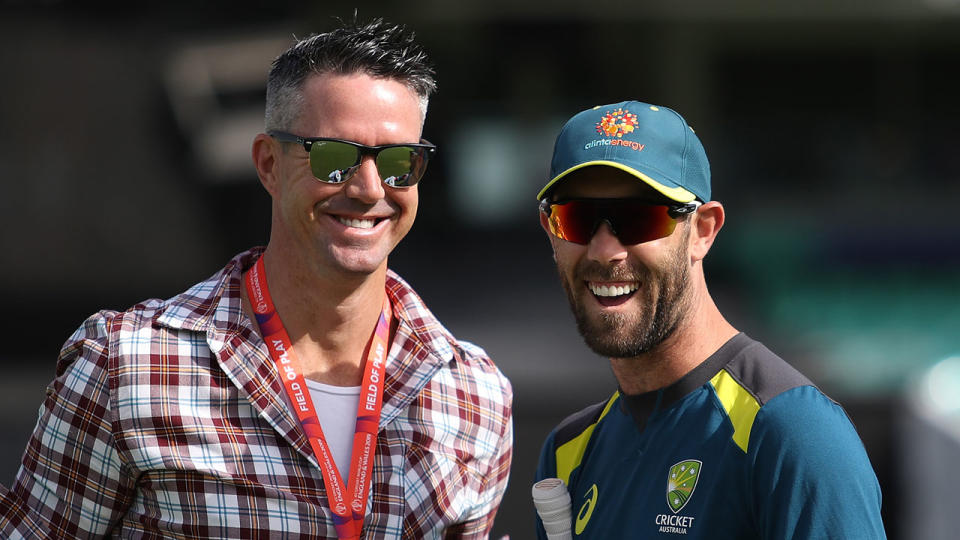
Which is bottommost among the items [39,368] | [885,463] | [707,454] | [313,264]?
[39,368]

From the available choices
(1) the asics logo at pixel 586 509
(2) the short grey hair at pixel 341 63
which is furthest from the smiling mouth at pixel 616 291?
(2) the short grey hair at pixel 341 63

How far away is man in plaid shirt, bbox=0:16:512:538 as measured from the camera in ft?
8.90

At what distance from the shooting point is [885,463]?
6.87 m

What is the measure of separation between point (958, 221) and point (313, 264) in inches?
454

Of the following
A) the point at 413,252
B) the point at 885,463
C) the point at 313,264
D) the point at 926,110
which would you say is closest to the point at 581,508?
the point at 313,264

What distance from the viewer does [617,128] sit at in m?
2.55

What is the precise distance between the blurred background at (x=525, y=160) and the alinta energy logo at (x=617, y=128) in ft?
17.9

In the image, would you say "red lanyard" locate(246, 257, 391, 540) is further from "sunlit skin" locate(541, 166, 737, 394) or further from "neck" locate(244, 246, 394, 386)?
"sunlit skin" locate(541, 166, 737, 394)

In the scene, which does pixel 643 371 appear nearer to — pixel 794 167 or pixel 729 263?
pixel 729 263

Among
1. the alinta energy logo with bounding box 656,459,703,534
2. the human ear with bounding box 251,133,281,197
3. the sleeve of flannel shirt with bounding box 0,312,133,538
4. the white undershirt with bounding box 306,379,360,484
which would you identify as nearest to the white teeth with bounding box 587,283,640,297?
the alinta energy logo with bounding box 656,459,703,534

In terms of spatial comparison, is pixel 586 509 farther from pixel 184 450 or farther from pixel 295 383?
pixel 184 450

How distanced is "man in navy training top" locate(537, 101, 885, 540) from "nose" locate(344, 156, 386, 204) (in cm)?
48

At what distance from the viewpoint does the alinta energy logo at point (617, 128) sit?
2520mm

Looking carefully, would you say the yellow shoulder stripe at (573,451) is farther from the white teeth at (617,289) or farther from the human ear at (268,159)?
the human ear at (268,159)
